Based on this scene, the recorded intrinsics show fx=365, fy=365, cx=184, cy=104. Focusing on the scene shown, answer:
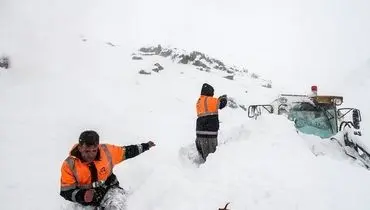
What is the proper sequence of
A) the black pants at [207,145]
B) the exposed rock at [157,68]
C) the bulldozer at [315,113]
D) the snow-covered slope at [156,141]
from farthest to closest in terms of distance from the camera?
the exposed rock at [157,68] < the bulldozer at [315,113] < the black pants at [207,145] < the snow-covered slope at [156,141]

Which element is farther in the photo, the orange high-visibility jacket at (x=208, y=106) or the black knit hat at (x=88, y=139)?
the orange high-visibility jacket at (x=208, y=106)

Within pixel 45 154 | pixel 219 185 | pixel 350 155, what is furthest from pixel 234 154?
pixel 45 154

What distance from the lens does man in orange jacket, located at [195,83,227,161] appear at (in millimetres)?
7398

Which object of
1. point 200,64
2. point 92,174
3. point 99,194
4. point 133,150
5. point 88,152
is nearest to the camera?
point 88,152

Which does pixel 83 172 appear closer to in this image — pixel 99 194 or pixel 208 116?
pixel 99 194

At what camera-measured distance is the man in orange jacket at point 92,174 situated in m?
4.27

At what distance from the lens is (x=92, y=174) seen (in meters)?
4.49

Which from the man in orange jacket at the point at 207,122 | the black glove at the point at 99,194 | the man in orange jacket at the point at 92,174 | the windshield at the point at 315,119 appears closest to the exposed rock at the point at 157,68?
the windshield at the point at 315,119

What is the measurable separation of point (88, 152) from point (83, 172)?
28 centimetres

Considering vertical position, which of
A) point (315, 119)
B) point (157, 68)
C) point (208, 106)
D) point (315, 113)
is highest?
point (157, 68)

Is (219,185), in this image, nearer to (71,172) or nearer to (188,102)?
(71,172)

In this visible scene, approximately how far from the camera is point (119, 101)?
16406 millimetres

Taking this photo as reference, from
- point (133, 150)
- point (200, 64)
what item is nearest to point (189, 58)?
point (200, 64)

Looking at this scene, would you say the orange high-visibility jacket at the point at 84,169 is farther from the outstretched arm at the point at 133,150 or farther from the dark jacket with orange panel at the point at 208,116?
the dark jacket with orange panel at the point at 208,116
